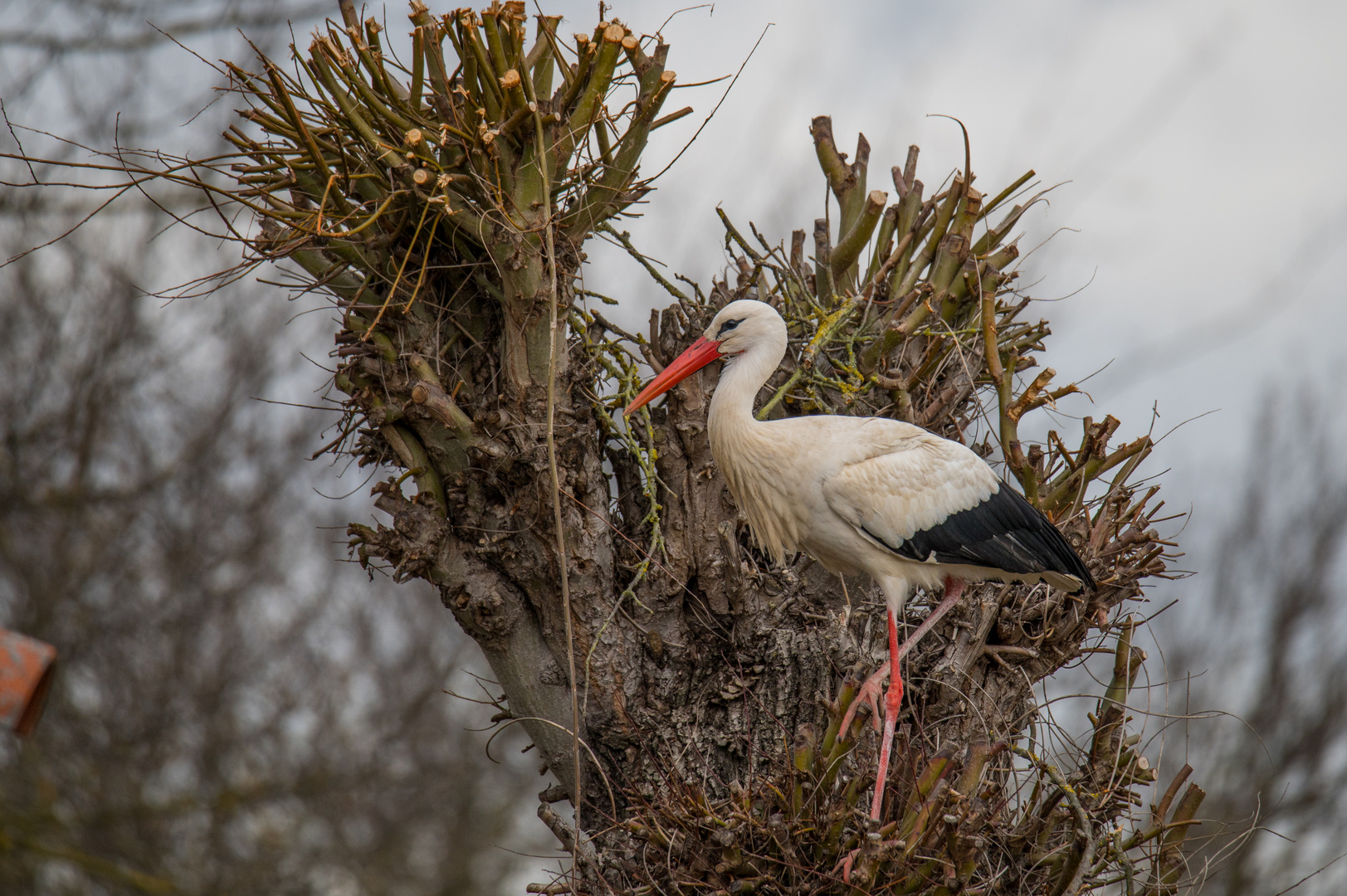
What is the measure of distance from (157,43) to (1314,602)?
Answer: 11900mm

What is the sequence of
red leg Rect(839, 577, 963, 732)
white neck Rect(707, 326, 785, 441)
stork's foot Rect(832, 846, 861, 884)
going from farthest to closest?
white neck Rect(707, 326, 785, 441) < red leg Rect(839, 577, 963, 732) < stork's foot Rect(832, 846, 861, 884)

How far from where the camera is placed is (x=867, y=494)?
3.07 m

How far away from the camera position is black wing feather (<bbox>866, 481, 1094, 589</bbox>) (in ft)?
9.86

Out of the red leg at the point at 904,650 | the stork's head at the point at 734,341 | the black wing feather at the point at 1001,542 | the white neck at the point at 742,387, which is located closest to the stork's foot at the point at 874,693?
the red leg at the point at 904,650

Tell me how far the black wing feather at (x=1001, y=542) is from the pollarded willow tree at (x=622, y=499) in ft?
0.93

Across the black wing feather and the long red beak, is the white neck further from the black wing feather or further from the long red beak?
the black wing feather

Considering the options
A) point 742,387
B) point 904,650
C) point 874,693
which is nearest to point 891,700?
point 874,693

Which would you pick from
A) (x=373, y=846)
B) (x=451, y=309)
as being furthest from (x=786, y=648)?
(x=373, y=846)

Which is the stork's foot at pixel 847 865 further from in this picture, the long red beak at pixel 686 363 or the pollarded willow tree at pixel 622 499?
the long red beak at pixel 686 363

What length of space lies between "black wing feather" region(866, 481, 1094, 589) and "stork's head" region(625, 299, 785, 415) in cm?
69

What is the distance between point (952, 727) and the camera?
3.18 m

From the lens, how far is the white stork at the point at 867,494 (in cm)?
306

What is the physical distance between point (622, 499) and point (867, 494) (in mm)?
788

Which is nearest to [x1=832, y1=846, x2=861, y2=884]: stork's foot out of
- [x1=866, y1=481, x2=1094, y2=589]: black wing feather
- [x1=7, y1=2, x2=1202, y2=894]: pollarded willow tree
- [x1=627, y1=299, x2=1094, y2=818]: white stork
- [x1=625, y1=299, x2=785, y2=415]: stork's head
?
[x1=7, y1=2, x2=1202, y2=894]: pollarded willow tree
